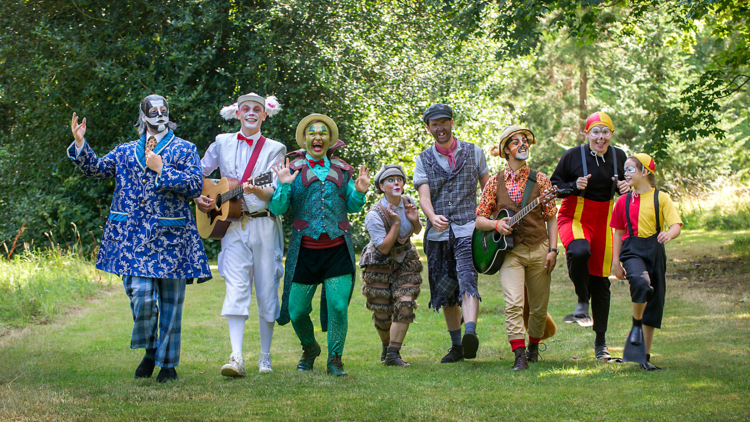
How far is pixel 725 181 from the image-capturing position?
28000 millimetres

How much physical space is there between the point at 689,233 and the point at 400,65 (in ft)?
35.5

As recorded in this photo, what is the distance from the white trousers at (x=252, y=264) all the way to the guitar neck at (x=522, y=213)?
6.93 ft

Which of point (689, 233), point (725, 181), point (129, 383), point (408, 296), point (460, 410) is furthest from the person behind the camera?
point (725, 181)

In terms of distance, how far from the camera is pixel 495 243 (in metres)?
6.86

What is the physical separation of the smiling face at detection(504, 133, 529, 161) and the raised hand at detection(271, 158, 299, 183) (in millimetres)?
1998

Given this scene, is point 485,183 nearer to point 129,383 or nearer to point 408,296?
point 408,296

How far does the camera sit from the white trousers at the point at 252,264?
261 inches

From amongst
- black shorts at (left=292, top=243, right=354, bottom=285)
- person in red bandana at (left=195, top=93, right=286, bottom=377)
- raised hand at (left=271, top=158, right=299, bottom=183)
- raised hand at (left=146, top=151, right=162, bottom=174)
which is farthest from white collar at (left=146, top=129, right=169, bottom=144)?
black shorts at (left=292, top=243, right=354, bottom=285)

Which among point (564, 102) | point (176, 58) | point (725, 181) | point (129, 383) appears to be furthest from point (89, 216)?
point (564, 102)

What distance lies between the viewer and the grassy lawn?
5.12m

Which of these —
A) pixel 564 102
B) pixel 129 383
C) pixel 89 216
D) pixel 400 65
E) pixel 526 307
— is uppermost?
pixel 564 102

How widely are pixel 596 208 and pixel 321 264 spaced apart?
273cm

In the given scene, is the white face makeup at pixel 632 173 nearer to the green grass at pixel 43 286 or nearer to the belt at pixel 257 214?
the belt at pixel 257 214

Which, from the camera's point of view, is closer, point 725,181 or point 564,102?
point 725,181
